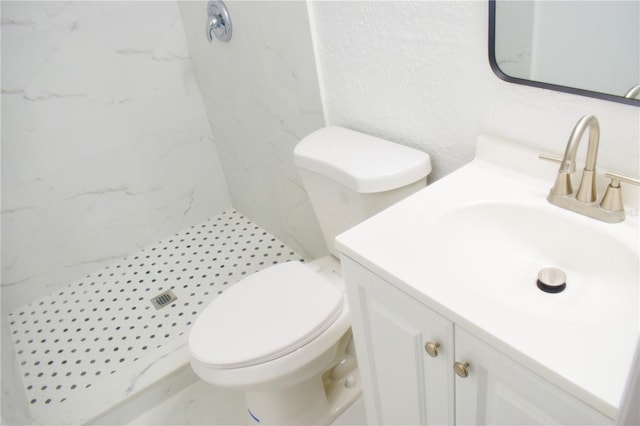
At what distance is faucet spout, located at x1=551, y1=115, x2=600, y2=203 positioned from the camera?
0.81 m

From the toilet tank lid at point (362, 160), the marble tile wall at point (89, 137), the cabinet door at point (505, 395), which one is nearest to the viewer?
the cabinet door at point (505, 395)

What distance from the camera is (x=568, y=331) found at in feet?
2.25

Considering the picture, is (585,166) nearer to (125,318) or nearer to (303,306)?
(303,306)

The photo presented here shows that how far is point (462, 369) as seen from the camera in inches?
31.6

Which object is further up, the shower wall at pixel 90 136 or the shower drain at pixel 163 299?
the shower wall at pixel 90 136

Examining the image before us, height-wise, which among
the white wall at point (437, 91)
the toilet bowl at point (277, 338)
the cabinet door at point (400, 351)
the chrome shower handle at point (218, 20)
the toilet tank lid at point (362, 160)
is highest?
the chrome shower handle at point (218, 20)

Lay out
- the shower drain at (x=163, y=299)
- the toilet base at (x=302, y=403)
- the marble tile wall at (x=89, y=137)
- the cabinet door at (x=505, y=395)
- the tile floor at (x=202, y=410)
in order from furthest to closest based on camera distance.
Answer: the shower drain at (x=163, y=299) → the marble tile wall at (x=89, y=137) → the tile floor at (x=202, y=410) → the toilet base at (x=302, y=403) → the cabinet door at (x=505, y=395)

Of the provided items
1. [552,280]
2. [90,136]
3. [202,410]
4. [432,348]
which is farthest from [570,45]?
[90,136]

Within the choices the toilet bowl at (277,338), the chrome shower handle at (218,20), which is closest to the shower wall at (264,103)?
the chrome shower handle at (218,20)

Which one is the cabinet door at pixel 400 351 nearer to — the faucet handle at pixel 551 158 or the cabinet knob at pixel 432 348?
the cabinet knob at pixel 432 348

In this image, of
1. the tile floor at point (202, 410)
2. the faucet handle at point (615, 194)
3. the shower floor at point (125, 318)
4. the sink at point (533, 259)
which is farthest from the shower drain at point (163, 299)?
the faucet handle at point (615, 194)

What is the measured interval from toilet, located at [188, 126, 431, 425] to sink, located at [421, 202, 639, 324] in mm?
267

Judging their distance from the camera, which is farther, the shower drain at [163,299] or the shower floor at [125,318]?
the shower drain at [163,299]

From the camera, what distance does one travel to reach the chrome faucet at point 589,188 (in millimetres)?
832
